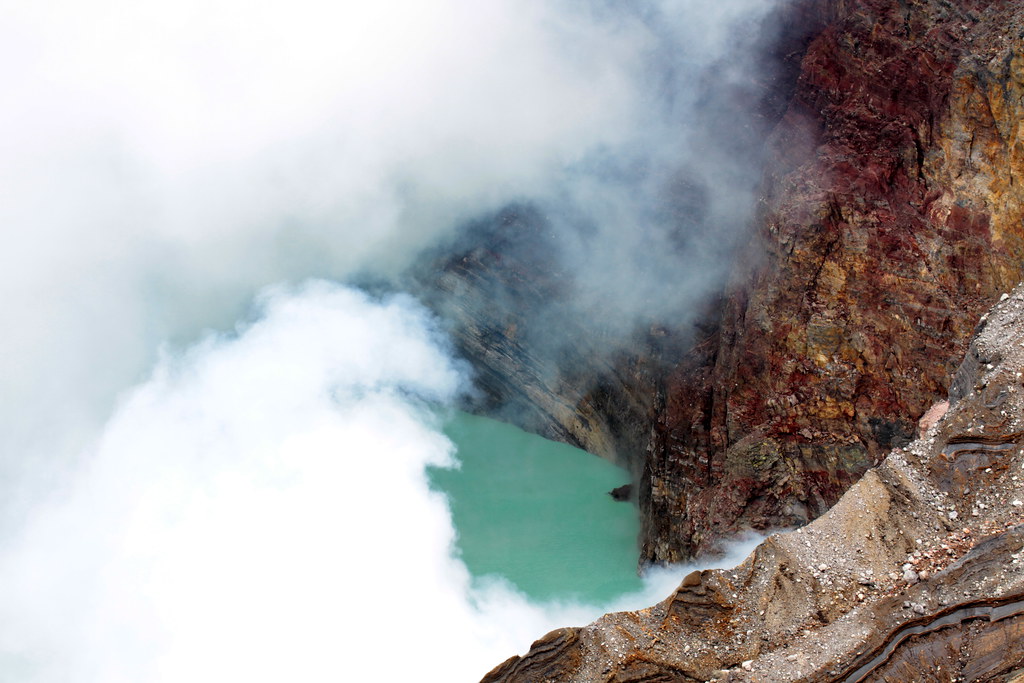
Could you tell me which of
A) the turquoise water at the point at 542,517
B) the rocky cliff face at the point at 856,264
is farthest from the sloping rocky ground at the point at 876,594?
the turquoise water at the point at 542,517

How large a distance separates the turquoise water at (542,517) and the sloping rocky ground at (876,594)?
28.3ft

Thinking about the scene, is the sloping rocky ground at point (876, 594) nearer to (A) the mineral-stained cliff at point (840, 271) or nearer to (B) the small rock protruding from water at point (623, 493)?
(A) the mineral-stained cliff at point (840, 271)

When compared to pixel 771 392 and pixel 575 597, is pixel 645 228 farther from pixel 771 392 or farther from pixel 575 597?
pixel 575 597

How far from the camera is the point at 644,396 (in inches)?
922

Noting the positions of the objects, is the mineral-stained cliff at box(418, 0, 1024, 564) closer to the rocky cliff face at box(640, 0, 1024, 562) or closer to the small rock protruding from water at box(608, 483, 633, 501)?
the rocky cliff face at box(640, 0, 1024, 562)

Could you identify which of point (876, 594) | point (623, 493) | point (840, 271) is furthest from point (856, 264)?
point (876, 594)

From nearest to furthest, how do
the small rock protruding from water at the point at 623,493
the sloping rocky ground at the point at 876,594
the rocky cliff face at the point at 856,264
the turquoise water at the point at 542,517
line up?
the sloping rocky ground at the point at 876,594 < the rocky cliff face at the point at 856,264 < the turquoise water at the point at 542,517 < the small rock protruding from water at the point at 623,493

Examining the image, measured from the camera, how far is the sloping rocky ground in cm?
1029

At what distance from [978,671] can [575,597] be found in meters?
11.5

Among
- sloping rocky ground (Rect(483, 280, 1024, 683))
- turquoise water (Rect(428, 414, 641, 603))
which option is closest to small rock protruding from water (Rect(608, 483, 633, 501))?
turquoise water (Rect(428, 414, 641, 603))

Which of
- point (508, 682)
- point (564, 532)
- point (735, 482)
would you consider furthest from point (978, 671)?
point (564, 532)

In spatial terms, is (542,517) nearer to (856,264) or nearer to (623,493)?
(623,493)

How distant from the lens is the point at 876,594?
11336 mm

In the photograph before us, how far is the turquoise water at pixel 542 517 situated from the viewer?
2108 centimetres
